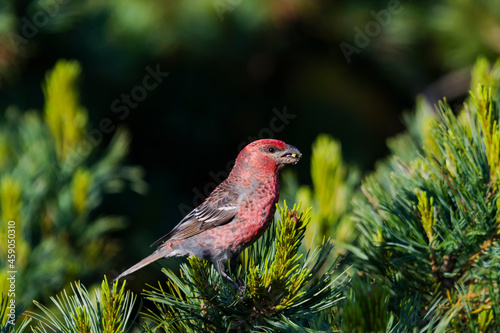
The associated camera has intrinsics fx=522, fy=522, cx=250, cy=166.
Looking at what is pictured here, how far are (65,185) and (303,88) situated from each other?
1.91 meters

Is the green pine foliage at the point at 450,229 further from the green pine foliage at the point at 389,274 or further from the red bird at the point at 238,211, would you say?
the red bird at the point at 238,211

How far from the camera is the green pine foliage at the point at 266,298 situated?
1.12 metres

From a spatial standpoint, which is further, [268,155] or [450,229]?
[268,155]

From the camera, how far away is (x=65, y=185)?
7.18ft

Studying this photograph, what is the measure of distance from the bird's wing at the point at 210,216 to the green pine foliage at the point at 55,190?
0.38 m

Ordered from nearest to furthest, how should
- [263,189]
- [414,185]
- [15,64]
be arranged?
[414,185]
[263,189]
[15,64]

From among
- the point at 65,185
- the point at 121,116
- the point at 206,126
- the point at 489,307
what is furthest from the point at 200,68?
the point at 489,307

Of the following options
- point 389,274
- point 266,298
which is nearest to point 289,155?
point 389,274

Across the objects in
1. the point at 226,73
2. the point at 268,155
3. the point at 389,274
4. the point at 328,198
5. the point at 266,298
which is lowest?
the point at 389,274

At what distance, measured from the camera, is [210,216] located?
1.96 metres

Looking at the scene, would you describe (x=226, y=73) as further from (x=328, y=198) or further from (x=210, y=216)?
(x=328, y=198)

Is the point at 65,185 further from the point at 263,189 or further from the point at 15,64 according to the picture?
the point at 15,64

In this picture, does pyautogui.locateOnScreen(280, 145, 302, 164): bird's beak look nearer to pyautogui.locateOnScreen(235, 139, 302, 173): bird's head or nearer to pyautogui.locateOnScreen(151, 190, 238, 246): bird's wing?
pyautogui.locateOnScreen(235, 139, 302, 173): bird's head

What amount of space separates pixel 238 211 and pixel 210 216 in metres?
0.18
